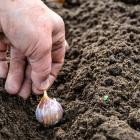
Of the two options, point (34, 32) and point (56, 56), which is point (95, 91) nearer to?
point (56, 56)

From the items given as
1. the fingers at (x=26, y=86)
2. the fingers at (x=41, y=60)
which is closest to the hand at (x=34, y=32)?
the fingers at (x=41, y=60)

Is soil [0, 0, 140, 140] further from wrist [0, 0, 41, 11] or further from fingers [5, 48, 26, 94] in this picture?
wrist [0, 0, 41, 11]

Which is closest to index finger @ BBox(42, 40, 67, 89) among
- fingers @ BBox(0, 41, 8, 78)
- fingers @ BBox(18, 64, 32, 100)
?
fingers @ BBox(18, 64, 32, 100)

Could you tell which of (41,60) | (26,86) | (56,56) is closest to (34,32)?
(41,60)

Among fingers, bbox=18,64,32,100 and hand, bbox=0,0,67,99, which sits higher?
hand, bbox=0,0,67,99

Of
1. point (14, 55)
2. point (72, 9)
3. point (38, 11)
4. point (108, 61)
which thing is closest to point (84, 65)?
point (108, 61)

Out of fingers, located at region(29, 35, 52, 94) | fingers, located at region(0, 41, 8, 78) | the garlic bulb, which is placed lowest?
the garlic bulb
